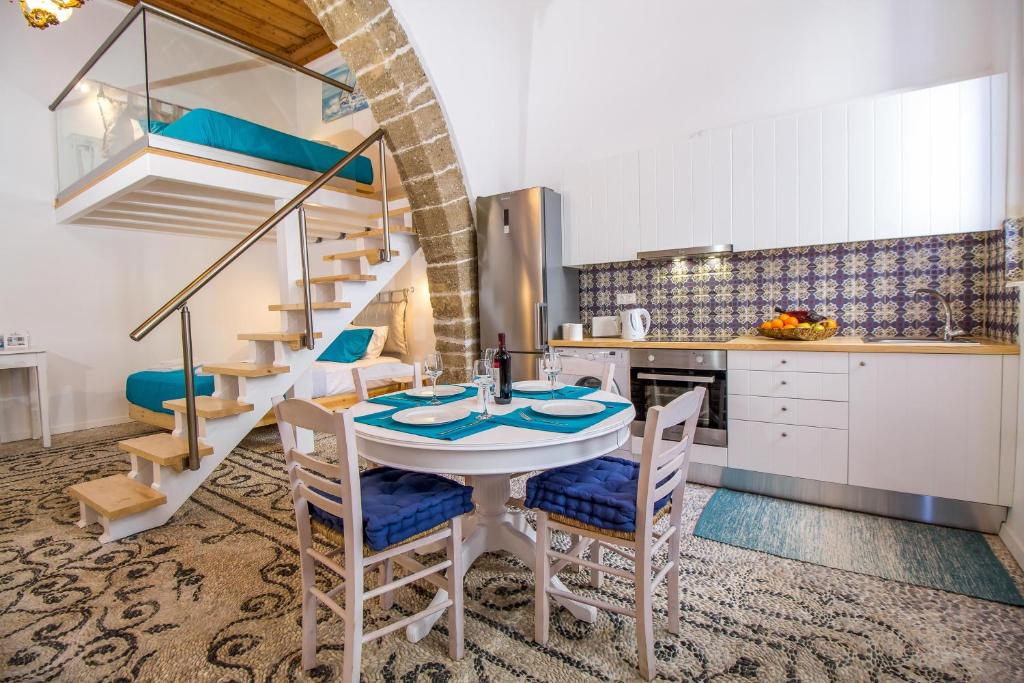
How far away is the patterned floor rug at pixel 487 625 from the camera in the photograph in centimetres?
161

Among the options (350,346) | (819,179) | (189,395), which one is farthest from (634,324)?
(350,346)

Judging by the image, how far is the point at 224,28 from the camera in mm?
5676

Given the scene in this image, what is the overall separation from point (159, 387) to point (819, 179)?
202 inches

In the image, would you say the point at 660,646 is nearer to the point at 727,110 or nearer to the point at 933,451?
the point at 933,451

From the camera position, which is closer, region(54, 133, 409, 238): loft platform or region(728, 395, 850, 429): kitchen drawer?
region(728, 395, 850, 429): kitchen drawer

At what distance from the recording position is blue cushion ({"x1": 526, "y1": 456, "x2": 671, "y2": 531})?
1557 millimetres

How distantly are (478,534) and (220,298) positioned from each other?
528 cm

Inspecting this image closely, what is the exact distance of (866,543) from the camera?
2.38m

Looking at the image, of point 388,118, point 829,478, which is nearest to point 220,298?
point 388,118

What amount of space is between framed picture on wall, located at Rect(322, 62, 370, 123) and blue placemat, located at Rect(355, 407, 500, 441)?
4986 mm

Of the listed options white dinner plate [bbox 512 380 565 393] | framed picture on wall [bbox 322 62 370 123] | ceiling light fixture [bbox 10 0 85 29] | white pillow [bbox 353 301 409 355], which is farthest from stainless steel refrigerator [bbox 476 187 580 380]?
framed picture on wall [bbox 322 62 370 123]

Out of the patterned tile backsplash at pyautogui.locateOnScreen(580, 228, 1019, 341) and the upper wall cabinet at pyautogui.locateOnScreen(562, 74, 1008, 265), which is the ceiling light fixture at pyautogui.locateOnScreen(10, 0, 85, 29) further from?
the patterned tile backsplash at pyautogui.locateOnScreen(580, 228, 1019, 341)

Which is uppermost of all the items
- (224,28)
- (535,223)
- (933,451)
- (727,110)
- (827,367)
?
(224,28)

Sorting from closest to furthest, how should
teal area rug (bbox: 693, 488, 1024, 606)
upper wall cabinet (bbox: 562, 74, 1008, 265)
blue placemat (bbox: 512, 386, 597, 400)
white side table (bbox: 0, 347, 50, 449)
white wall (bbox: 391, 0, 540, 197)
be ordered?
teal area rug (bbox: 693, 488, 1024, 606)
blue placemat (bbox: 512, 386, 597, 400)
upper wall cabinet (bbox: 562, 74, 1008, 265)
white wall (bbox: 391, 0, 540, 197)
white side table (bbox: 0, 347, 50, 449)
